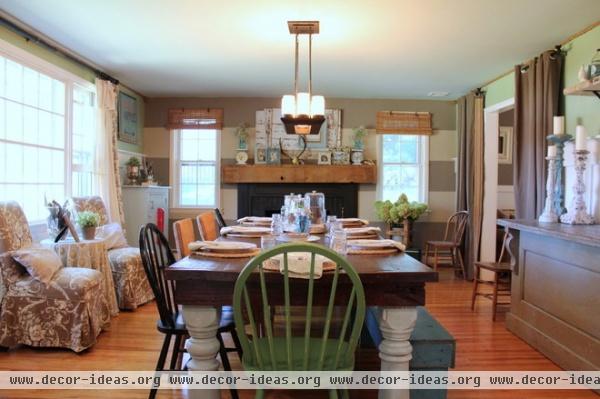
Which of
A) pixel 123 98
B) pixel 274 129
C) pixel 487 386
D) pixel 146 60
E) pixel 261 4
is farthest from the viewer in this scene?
pixel 274 129

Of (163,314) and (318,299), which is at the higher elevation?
(318,299)

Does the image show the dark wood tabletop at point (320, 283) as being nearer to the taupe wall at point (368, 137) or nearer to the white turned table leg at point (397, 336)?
the white turned table leg at point (397, 336)

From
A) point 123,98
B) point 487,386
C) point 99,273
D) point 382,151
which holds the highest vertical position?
point 123,98

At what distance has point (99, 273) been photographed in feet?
10.6

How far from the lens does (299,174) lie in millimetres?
5992

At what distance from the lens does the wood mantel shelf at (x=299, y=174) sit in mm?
5992

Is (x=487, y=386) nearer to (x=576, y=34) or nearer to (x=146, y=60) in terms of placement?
(x=576, y=34)

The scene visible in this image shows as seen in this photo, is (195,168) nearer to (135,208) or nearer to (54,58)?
(135,208)

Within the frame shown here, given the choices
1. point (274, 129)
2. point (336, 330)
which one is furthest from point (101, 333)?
point (274, 129)

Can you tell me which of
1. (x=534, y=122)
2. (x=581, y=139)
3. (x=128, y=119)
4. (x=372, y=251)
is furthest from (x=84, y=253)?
(x=534, y=122)

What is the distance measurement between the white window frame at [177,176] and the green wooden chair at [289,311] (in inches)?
184

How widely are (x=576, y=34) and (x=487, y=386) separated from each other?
2.98 m

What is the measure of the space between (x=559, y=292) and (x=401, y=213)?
2.89 m

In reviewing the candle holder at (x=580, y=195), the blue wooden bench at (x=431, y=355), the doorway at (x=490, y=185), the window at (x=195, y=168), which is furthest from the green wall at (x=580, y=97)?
the window at (x=195, y=168)
